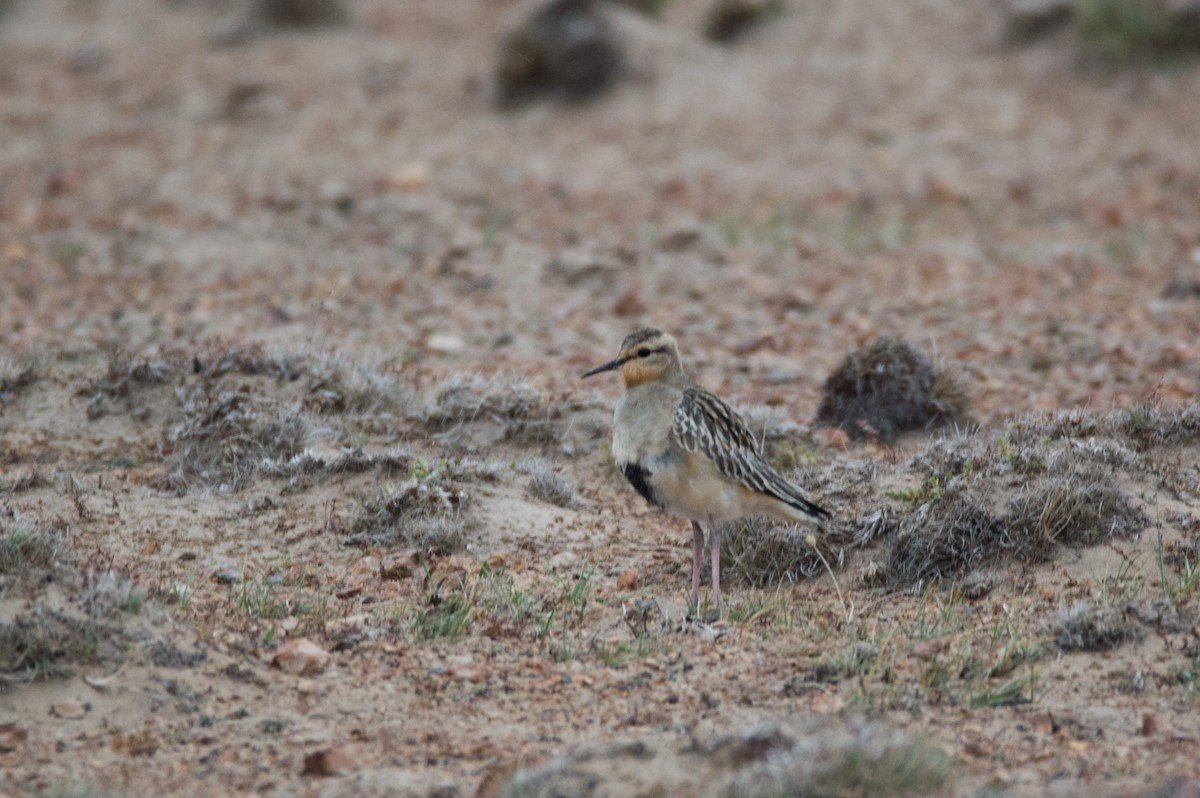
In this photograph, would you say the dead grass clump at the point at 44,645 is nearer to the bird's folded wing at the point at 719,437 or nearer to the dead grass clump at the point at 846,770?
the dead grass clump at the point at 846,770

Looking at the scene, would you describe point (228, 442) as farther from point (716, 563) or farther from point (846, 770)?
point (846, 770)

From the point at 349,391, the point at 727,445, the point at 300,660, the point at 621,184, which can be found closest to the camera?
the point at 300,660

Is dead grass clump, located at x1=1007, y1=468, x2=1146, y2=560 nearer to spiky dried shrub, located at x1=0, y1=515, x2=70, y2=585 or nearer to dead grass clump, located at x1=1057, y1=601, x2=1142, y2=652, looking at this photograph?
dead grass clump, located at x1=1057, y1=601, x2=1142, y2=652

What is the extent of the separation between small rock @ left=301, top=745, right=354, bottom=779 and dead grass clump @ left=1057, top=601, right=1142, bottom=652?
2701 millimetres

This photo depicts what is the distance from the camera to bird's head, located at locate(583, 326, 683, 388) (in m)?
6.58

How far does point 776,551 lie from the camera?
22.2 ft

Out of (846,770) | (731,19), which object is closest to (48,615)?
(846,770)

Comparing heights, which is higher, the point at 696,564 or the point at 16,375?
the point at 16,375

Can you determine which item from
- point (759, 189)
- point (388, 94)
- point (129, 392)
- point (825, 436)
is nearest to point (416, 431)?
point (129, 392)

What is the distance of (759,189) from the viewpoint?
13.0 meters

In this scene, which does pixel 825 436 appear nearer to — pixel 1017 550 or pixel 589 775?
pixel 1017 550

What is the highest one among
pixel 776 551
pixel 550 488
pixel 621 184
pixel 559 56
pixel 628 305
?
pixel 559 56

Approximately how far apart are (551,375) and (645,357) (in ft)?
7.75

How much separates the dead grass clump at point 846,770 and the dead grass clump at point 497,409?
12.4ft
